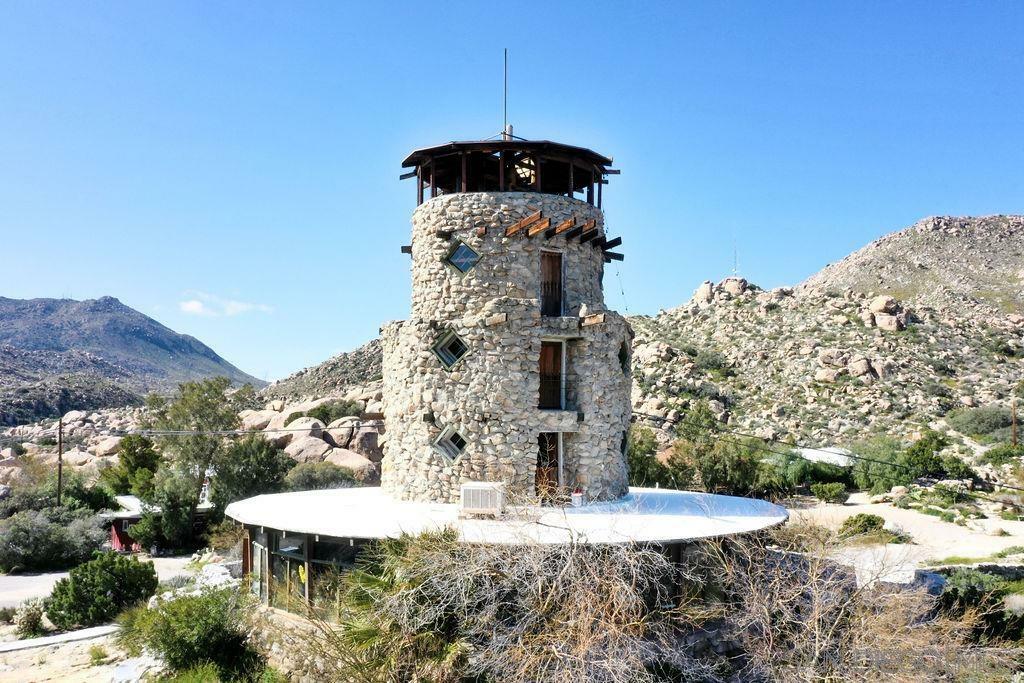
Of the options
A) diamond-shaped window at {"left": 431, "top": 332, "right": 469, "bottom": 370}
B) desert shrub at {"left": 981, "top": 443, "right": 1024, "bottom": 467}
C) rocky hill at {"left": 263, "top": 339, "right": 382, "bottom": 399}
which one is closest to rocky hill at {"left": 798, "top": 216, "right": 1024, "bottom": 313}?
desert shrub at {"left": 981, "top": 443, "right": 1024, "bottom": 467}

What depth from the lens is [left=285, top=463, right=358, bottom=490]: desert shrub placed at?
96.7 feet

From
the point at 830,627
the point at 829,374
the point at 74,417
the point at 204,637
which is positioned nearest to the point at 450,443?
the point at 204,637

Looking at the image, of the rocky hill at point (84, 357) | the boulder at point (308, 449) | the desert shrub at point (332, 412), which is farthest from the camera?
the rocky hill at point (84, 357)

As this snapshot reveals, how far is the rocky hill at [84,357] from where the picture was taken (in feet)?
221

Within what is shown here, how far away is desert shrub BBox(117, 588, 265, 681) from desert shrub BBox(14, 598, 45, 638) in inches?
247

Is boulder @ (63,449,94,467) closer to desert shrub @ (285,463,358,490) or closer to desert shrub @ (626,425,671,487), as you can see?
desert shrub @ (285,463,358,490)

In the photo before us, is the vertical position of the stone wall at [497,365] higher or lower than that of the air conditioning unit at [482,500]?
higher

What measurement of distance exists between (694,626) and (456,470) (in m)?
6.39

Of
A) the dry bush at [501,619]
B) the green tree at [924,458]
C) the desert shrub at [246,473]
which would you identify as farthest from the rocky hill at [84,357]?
the green tree at [924,458]

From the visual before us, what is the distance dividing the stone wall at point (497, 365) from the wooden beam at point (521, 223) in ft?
0.59

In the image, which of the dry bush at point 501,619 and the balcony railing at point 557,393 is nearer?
the dry bush at point 501,619

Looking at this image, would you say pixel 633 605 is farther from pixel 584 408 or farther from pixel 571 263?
pixel 571 263

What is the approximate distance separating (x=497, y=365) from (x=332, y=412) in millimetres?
31730

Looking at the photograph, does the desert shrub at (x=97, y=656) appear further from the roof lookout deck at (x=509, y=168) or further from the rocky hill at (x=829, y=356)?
the rocky hill at (x=829, y=356)
